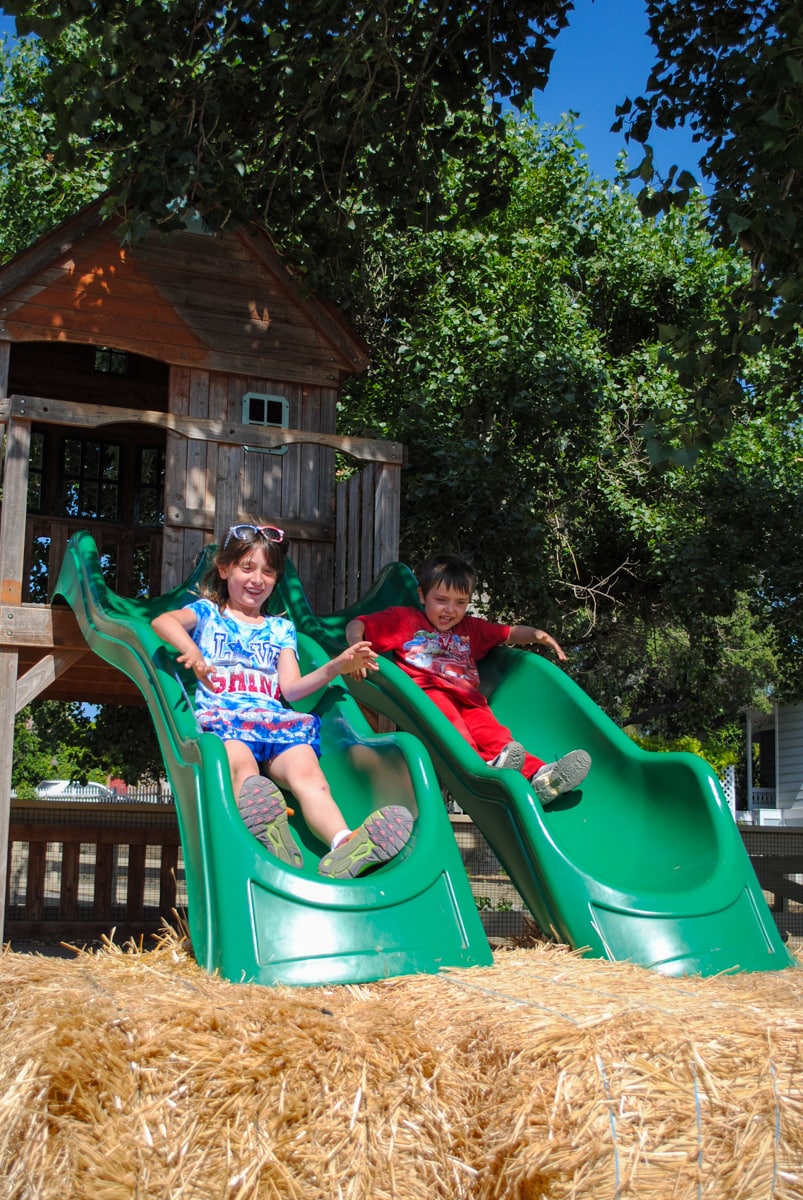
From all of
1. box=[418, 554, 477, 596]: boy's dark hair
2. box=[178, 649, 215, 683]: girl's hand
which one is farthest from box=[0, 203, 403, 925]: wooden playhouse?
box=[178, 649, 215, 683]: girl's hand

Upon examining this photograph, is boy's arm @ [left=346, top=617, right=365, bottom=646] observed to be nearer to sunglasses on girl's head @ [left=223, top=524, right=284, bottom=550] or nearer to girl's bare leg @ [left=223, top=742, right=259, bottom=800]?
sunglasses on girl's head @ [left=223, top=524, right=284, bottom=550]

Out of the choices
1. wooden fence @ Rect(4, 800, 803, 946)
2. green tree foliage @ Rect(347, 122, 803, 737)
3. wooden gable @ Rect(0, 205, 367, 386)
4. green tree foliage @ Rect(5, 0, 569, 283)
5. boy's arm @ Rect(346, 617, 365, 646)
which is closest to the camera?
boy's arm @ Rect(346, 617, 365, 646)

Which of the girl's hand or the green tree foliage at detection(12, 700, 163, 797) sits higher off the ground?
the girl's hand

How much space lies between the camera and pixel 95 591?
606 cm

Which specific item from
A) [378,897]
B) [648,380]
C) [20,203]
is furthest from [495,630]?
[20,203]

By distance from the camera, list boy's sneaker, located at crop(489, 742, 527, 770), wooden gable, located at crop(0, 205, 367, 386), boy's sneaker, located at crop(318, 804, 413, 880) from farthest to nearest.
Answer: wooden gable, located at crop(0, 205, 367, 386), boy's sneaker, located at crop(489, 742, 527, 770), boy's sneaker, located at crop(318, 804, 413, 880)

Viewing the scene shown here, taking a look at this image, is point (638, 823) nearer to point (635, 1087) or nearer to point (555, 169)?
point (635, 1087)

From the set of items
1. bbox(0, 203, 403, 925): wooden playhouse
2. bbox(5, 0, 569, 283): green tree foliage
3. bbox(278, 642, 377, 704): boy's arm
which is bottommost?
bbox(278, 642, 377, 704): boy's arm

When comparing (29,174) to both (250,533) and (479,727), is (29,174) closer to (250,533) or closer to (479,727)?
(250,533)

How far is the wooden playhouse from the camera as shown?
22.4 ft

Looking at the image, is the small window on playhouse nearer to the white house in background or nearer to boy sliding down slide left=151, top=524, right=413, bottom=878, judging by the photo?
boy sliding down slide left=151, top=524, right=413, bottom=878

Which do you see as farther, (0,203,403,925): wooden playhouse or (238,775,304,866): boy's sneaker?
(0,203,403,925): wooden playhouse

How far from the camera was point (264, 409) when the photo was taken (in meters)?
8.39

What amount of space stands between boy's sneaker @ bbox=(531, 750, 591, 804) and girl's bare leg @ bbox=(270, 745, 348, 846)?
2.92ft
